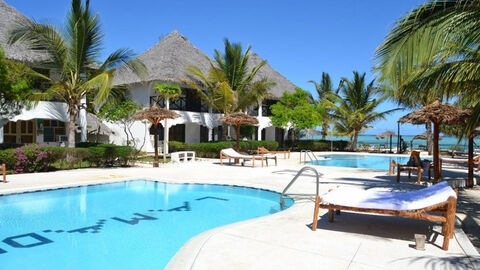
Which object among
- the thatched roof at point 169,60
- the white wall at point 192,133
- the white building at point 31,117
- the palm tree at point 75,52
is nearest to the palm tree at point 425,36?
the palm tree at point 75,52

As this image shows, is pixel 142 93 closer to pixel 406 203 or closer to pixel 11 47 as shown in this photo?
pixel 11 47

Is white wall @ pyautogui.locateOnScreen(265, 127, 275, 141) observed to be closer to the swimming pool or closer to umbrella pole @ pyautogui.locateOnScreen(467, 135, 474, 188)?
the swimming pool

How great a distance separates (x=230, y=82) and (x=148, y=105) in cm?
530

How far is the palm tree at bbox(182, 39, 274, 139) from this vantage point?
22.6m

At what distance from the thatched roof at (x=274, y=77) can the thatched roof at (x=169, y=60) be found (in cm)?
485

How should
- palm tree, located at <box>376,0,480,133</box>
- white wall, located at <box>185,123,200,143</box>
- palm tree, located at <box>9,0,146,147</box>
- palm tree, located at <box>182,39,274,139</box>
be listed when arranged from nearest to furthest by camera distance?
palm tree, located at <box>376,0,480,133</box> < palm tree, located at <box>9,0,146,147</box> < palm tree, located at <box>182,39,274,139</box> < white wall, located at <box>185,123,200,143</box>

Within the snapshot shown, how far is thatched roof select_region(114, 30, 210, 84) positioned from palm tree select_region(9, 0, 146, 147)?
6.69m

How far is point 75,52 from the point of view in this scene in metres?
13.9

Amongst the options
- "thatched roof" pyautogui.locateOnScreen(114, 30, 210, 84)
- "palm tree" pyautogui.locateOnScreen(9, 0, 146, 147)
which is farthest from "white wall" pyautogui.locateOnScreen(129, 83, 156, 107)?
"palm tree" pyautogui.locateOnScreen(9, 0, 146, 147)

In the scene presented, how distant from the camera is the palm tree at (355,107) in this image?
96.4ft

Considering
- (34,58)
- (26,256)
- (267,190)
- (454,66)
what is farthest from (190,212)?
(34,58)

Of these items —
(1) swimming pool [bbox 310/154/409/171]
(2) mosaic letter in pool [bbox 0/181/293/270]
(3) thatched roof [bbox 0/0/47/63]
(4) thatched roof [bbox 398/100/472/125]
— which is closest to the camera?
(2) mosaic letter in pool [bbox 0/181/293/270]

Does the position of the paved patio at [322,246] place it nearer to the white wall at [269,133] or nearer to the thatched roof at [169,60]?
the thatched roof at [169,60]

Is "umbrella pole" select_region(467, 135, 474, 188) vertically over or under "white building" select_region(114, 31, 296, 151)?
under
